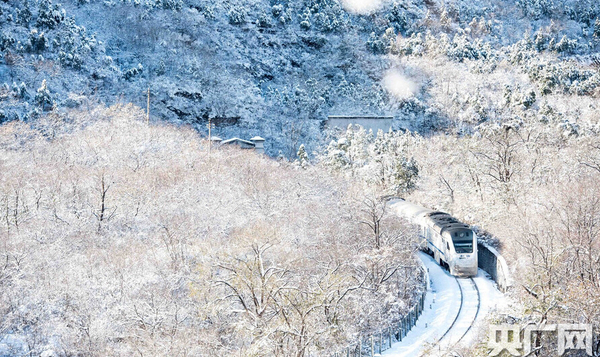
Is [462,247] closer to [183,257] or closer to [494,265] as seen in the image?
[494,265]

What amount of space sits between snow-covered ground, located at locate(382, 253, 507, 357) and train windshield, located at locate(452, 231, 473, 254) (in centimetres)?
146

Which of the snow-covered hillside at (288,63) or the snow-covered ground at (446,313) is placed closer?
the snow-covered ground at (446,313)

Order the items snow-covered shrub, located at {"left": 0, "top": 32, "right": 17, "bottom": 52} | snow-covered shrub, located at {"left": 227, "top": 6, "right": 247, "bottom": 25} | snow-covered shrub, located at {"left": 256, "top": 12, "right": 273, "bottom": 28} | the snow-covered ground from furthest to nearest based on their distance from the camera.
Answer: snow-covered shrub, located at {"left": 256, "top": 12, "right": 273, "bottom": 28}, snow-covered shrub, located at {"left": 227, "top": 6, "right": 247, "bottom": 25}, snow-covered shrub, located at {"left": 0, "top": 32, "right": 17, "bottom": 52}, the snow-covered ground

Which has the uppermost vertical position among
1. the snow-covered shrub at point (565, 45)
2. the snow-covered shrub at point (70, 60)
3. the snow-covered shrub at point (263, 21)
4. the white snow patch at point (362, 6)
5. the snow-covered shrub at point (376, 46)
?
the white snow patch at point (362, 6)

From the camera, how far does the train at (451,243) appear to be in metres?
27.0

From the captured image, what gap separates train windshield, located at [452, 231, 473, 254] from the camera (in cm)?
2700

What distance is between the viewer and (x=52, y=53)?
57.7 meters

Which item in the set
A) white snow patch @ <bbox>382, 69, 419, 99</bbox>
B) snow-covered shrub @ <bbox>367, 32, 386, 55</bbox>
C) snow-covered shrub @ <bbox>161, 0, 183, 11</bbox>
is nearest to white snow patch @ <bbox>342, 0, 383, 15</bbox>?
snow-covered shrub @ <bbox>367, 32, 386, 55</bbox>

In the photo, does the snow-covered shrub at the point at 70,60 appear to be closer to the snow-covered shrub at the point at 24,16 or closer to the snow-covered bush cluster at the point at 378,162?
the snow-covered shrub at the point at 24,16

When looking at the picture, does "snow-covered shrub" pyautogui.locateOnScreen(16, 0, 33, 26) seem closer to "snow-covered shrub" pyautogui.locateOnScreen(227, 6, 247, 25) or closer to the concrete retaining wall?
"snow-covered shrub" pyautogui.locateOnScreen(227, 6, 247, 25)

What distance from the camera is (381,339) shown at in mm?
20375

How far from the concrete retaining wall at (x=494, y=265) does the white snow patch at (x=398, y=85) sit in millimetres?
43304

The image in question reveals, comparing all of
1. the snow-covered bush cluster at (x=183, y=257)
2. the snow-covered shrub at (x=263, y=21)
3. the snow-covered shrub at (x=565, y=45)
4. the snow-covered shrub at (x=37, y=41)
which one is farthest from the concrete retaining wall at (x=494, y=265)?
the snow-covered shrub at (x=565, y=45)

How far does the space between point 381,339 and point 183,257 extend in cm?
1073
